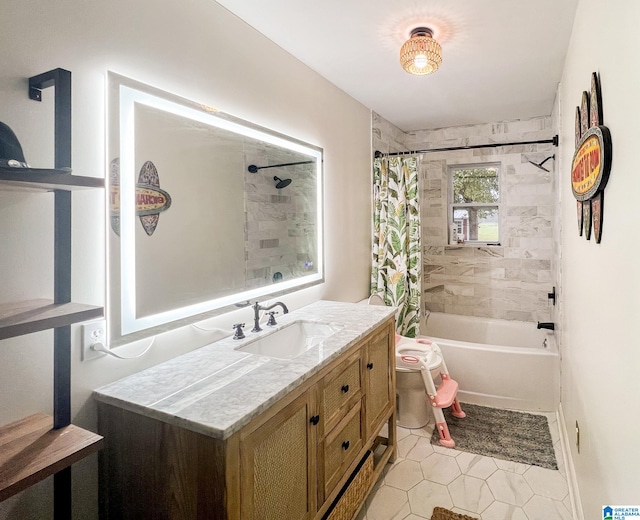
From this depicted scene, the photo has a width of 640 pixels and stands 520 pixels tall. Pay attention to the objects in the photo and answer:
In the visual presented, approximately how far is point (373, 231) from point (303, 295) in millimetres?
1232

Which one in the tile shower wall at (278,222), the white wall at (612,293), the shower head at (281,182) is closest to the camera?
the white wall at (612,293)

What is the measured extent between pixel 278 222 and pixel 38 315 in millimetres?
1412

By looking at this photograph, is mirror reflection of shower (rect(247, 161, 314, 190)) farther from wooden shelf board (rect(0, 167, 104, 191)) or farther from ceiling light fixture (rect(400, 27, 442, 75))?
wooden shelf board (rect(0, 167, 104, 191))

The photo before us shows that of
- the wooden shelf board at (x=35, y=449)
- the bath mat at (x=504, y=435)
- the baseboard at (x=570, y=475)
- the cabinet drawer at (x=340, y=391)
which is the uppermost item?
the wooden shelf board at (x=35, y=449)

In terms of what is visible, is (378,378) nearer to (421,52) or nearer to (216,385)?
(216,385)

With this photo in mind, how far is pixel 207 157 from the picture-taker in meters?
1.73

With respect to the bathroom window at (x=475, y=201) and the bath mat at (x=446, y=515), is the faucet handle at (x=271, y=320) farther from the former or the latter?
the bathroom window at (x=475, y=201)

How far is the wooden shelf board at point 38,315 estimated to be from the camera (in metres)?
0.87

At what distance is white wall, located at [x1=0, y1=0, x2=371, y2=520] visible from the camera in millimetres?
1085

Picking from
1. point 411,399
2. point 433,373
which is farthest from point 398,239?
point 411,399

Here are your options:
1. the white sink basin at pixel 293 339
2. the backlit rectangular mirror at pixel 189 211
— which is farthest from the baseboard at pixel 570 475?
the backlit rectangular mirror at pixel 189 211

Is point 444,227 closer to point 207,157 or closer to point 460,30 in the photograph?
point 460,30

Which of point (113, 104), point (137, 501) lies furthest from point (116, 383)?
point (113, 104)

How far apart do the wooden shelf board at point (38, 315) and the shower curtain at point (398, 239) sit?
99.8 inches
